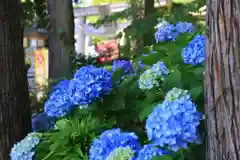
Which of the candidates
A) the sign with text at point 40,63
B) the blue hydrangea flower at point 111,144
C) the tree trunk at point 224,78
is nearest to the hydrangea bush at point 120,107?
the blue hydrangea flower at point 111,144

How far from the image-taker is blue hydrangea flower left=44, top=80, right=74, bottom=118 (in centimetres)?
250

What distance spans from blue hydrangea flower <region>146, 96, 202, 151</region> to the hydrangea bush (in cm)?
1

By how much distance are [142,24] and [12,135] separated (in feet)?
13.1

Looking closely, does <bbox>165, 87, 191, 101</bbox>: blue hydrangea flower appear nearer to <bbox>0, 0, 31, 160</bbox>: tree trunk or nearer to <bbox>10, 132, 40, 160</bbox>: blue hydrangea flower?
<bbox>10, 132, 40, 160</bbox>: blue hydrangea flower

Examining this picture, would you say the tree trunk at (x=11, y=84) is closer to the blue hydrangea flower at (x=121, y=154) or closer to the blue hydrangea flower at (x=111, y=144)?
the blue hydrangea flower at (x=111, y=144)

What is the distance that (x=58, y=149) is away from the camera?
7.63 ft

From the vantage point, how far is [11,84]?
309 centimetres

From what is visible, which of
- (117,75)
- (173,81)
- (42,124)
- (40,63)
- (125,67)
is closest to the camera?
(173,81)

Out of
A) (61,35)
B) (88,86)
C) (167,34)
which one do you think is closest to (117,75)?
(88,86)

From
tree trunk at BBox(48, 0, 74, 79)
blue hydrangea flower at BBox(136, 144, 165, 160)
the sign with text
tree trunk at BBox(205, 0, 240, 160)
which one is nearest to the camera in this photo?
tree trunk at BBox(205, 0, 240, 160)

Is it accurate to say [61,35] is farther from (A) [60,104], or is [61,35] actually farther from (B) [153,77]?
(B) [153,77]

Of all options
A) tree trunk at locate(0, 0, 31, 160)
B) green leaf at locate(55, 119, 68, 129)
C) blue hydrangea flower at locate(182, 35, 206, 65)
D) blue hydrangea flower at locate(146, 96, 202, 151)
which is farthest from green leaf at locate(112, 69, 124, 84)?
blue hydrangea flower at locate(146, 96, 202, 151)

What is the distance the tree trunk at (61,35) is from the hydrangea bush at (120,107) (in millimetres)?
2761

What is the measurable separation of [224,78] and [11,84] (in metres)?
1.92
